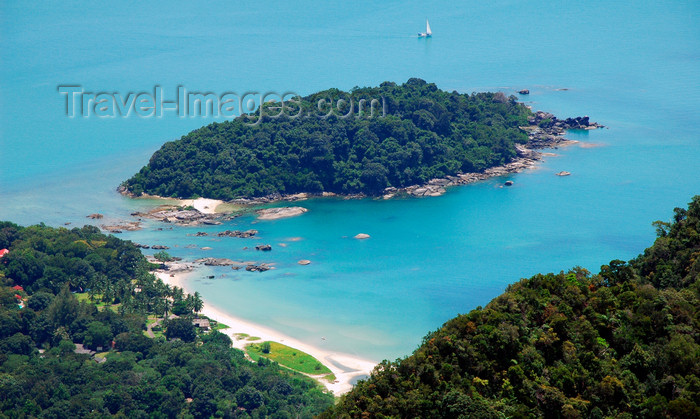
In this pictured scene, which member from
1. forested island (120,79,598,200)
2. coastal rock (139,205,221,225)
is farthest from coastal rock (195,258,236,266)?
forested island (120,79,598,200)

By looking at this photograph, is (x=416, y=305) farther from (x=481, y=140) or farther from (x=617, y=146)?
(x=617, y=146)

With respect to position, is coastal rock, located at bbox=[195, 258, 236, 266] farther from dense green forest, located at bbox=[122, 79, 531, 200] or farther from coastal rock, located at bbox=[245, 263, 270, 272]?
dense green forest, located at bbox=[122, 79, 531, 200]

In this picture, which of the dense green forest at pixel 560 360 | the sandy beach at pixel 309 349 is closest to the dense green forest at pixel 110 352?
the sandy beach at pixel 309 349

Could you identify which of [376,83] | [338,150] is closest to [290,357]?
[338,150]

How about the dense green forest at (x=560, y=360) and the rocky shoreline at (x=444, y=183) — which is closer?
the dense green forest at (x=560, y=360)

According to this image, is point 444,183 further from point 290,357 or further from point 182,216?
point 290,357

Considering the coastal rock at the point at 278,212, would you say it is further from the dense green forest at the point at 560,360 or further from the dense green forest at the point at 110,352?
the dense green forest at the point at 560,360
